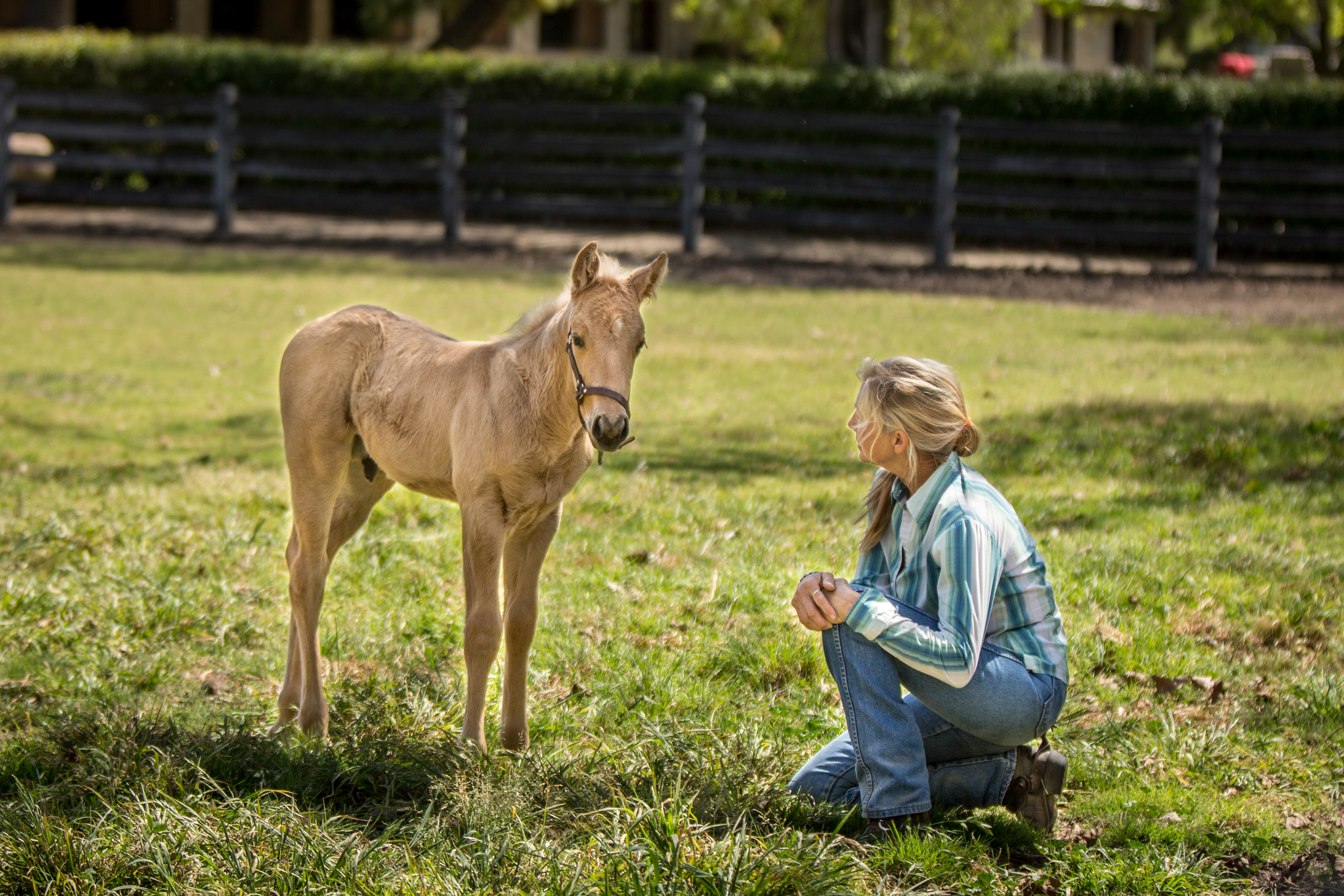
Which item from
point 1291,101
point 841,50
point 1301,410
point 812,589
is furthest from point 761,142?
point 812,589

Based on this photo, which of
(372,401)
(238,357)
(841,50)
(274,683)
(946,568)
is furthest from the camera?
(841,50)

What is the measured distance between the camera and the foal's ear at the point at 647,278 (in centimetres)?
407

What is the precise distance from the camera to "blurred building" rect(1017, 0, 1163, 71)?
4194 centimetres

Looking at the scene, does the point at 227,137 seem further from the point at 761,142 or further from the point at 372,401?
the point at 372,401

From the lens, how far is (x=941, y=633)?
3.48 meters

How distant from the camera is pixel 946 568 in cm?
351

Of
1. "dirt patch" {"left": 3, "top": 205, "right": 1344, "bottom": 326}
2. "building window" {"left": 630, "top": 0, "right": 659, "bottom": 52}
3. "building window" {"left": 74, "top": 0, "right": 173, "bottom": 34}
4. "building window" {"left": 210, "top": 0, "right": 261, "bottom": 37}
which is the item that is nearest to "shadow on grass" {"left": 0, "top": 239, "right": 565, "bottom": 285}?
"dirt patch" {"left": 3, "top": 205, "right": 1344, "bottom": 326}

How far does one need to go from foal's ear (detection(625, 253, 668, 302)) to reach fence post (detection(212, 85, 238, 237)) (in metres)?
17.3

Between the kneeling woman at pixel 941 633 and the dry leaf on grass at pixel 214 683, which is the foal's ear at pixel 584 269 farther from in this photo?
the dry leaf on grass at pixel 214 683

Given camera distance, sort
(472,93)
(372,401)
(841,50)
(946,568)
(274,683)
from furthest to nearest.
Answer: (841,50)
(472,93)
(274,683)
(372,401)
(946,568)

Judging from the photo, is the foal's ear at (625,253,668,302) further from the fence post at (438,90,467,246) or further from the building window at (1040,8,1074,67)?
the building window at (1040,8,1074,67)

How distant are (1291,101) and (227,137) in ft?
55.0

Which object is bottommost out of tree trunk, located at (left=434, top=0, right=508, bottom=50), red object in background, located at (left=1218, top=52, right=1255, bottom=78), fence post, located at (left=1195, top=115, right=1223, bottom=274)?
fence post, located at (left=1195, top=115, right=1223, bottom=274)

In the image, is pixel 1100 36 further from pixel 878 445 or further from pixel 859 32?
pixel 878 445
